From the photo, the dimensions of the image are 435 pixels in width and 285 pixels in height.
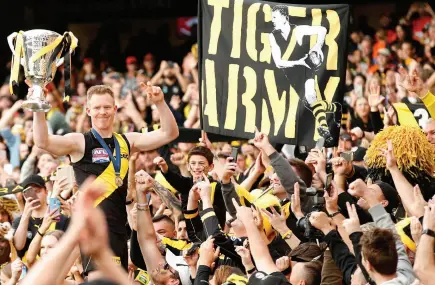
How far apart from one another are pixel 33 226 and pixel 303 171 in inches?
110

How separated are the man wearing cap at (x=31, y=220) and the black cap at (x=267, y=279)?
A: 3237 millimetres

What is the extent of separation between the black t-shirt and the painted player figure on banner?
239 centimetres

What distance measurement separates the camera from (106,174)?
7.68 meters

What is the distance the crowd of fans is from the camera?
6074 millimetres

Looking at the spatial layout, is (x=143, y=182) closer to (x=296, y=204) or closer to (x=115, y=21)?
(x=296, y=204)

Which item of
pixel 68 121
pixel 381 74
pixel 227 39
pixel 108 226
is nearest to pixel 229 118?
pixel 227 39

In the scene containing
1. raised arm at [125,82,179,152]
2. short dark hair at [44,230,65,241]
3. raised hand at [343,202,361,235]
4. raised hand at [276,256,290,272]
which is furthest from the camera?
short dark hair at [44,230,65,241]

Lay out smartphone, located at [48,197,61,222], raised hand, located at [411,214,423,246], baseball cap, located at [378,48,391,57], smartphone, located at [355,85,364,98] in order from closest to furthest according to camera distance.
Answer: raised hand, located at [411,214,423,246] → smartphone, located at [48,197,61,222] → smartphone, located at [355,85,364,98] → baseball cap, located at [378,48,391,57]

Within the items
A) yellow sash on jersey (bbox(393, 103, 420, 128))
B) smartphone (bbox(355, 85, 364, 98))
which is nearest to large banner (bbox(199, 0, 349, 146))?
yellow sash on jersey (bbox(393, 103, 420, 128))

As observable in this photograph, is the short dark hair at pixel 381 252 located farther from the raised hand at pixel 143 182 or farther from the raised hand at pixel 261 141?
the raised hand at pixel 143 182

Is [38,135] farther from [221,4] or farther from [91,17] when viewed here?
[91,17]

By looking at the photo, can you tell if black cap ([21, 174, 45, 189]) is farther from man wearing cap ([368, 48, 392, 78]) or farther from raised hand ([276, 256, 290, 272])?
man wearing cap ([368, 48, 392, 78])

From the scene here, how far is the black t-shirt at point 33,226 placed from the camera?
9.91 meters

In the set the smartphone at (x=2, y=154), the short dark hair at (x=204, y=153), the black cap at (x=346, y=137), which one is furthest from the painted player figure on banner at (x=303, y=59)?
the smartphone at (x=2, y=154)
